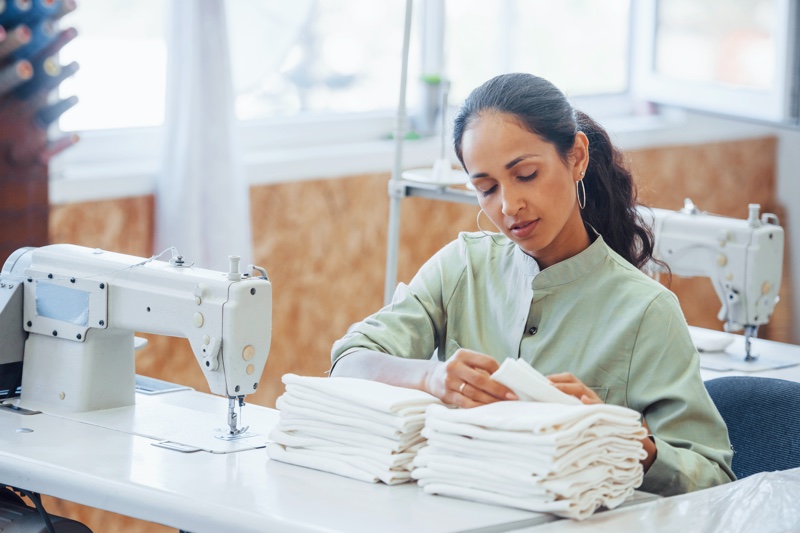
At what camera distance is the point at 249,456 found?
5.87ft

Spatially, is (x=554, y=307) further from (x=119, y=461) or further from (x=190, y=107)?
(x=190, y=107)

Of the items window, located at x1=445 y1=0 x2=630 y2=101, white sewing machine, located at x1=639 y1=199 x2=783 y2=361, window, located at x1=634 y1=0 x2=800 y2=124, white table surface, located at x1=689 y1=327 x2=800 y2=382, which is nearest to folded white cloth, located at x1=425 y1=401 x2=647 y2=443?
white table surface, located at x1=689 y1=327 x2=800 y2=382

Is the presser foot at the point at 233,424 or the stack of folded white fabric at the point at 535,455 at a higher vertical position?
the stack of folded white fabric at the point at 535,455

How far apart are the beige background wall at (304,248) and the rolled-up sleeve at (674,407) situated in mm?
1420

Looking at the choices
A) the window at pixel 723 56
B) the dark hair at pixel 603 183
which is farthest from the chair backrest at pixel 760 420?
the window at pixel 723 56

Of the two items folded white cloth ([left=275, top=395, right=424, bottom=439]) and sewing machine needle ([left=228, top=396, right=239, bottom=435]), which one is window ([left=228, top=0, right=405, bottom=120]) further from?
folded white cloth ([left=275, top=395, right=424, bottom=439])

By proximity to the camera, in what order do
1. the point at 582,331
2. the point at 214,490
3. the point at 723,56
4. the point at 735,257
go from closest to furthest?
the point at 214,490 < the point at 582,331 < the point at 735,257 < the point at 723,56

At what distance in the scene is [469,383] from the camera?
1.65 m

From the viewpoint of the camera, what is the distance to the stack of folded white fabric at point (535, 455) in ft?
4.89

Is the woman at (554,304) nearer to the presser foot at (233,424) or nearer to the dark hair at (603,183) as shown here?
the dark hair at (603,183)

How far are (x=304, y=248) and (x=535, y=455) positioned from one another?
2.27 m

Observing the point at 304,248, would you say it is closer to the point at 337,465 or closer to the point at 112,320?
the point at 112,320

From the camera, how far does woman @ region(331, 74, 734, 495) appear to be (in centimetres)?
172

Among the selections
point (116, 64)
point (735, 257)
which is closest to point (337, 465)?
point (735, 257)
